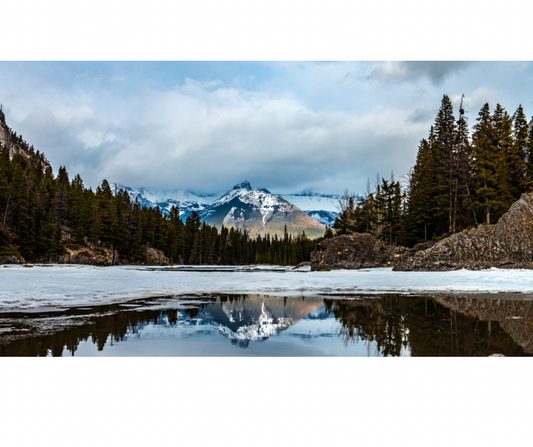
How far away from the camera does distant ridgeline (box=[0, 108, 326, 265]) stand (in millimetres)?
63875

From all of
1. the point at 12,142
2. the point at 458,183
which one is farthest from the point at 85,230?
the point at 12,142

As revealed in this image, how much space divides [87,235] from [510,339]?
84251mm

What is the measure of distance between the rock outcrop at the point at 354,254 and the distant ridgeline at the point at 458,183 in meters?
6.29

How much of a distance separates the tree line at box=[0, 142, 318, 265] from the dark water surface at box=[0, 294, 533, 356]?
5393cm

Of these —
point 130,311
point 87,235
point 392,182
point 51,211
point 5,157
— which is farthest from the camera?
point 5,157

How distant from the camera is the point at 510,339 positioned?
554 centimetres

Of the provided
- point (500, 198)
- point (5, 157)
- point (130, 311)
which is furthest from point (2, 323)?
point (5, 157)

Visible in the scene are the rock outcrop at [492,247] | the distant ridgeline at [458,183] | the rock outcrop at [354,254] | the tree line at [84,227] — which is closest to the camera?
the rock outcrop at [492,247]

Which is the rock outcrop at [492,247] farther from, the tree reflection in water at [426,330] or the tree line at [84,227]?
the tree line at [84,227]

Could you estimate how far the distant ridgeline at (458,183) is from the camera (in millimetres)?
32906

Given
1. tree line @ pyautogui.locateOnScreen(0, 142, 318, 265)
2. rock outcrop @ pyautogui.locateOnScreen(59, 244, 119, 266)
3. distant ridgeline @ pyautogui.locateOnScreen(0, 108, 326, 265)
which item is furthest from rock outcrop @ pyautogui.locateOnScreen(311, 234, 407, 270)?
rock outcrop @ pyautogui.locateOnScreen(59, 244, 119, 266)

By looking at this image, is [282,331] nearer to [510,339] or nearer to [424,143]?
[510,339]

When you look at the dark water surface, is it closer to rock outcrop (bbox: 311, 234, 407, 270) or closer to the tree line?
rock outcrop (bbox: 311, 234, 407, 270)

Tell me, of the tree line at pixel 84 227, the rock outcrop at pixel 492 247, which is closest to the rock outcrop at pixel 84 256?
the tree line at pixel 84 227
